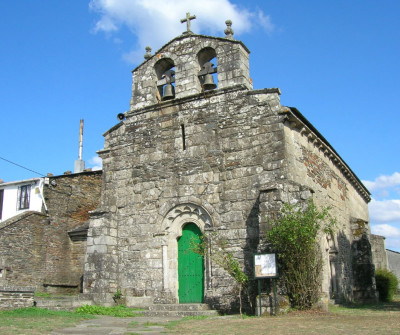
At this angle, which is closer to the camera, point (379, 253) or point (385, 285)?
point (385, 285)

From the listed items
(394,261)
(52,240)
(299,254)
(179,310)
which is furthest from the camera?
(394,261)

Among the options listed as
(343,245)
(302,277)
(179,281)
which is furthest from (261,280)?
(343,245)

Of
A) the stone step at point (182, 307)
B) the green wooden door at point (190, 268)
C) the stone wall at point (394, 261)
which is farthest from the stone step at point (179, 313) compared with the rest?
the stone wall at point (394, 261)

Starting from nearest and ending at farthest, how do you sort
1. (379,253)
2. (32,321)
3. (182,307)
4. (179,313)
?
(32,321), (179,313), (182,307), (379,253)

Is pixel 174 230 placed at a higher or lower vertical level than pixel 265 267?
higher

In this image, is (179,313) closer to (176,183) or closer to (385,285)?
(176,183)

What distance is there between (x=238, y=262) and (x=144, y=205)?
3.64 metres

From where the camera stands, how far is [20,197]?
22.5 metres

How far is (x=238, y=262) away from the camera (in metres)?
12.0

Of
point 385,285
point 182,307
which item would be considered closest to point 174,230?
point 182,307

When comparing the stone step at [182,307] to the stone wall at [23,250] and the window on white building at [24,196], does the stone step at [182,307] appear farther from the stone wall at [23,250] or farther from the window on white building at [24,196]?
the window on white building at [24,196]

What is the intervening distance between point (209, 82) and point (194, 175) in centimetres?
298

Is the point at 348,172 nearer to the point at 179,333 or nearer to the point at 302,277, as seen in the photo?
the point at 302,277

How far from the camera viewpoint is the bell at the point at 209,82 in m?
13.8
